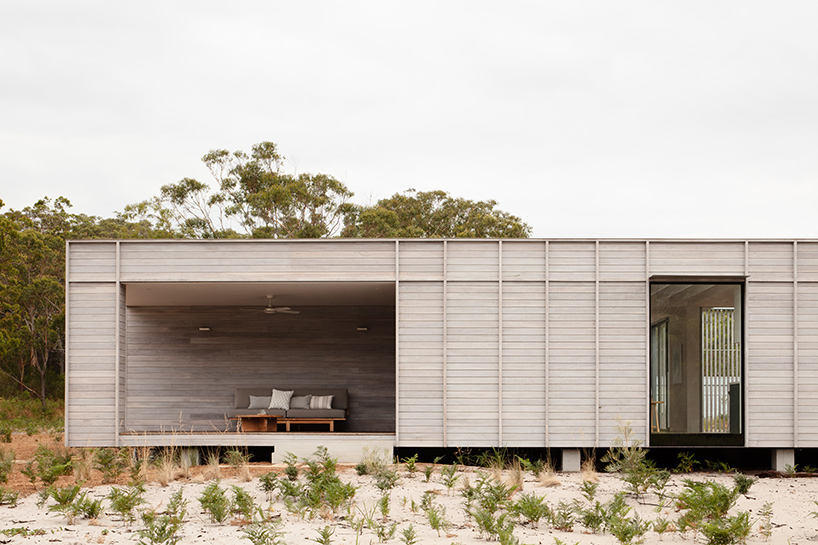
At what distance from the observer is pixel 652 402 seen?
32.1 ft

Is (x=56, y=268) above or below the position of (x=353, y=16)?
below

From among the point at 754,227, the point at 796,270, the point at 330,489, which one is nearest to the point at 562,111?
the point at 754,227

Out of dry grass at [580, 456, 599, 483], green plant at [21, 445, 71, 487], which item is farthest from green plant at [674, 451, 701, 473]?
green plant at [21, 445, 71, 487]

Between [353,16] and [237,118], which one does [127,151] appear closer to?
[237,118]

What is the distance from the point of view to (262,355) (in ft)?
44.9

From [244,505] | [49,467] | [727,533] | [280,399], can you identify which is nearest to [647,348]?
[727,533]

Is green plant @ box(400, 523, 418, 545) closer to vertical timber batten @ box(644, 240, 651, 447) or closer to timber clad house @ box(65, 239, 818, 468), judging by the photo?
timber clad house @ box(65, 239, 818, 468)

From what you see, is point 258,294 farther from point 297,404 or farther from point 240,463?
point 240,463

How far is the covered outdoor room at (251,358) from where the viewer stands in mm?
13484

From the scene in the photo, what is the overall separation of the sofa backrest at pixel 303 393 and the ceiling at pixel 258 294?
5.23 ft

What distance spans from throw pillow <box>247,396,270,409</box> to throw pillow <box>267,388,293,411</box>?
4.1 inches

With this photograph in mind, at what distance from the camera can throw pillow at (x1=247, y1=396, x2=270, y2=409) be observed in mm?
13289

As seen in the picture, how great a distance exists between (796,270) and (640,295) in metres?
2.17

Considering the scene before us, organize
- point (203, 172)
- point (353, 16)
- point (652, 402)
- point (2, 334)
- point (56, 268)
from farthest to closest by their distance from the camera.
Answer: point (203, 172)
point (56, 268)
point (353, 16)
point (2, 334)
point (652, 402)
